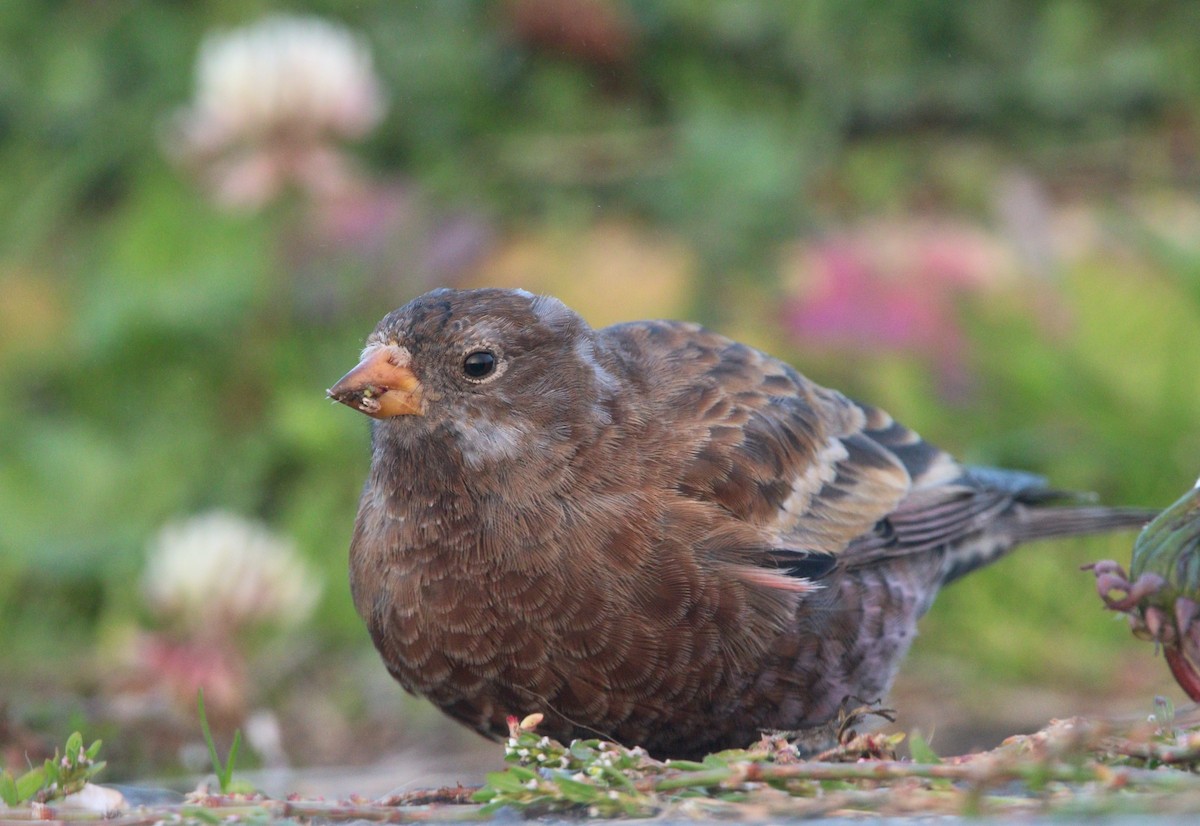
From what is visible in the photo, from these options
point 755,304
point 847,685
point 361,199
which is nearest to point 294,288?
point 361,199

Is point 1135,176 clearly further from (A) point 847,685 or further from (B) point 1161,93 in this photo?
(A) point 847,685

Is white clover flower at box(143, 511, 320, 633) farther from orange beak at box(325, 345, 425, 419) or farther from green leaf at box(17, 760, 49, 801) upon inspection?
green leaf at box(17, 760, 49, 801)

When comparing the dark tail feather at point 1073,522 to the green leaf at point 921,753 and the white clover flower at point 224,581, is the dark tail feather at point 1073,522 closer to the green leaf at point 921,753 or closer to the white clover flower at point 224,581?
the green leaf at point 921,753

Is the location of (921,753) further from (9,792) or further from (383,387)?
(9,792)

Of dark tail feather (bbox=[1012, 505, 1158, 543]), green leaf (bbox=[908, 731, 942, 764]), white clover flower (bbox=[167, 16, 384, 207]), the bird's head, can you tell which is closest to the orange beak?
the bird's head

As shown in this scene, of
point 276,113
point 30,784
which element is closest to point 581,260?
point 276,113

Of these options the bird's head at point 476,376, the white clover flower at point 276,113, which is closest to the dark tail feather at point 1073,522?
the bird's head at point 476,376
